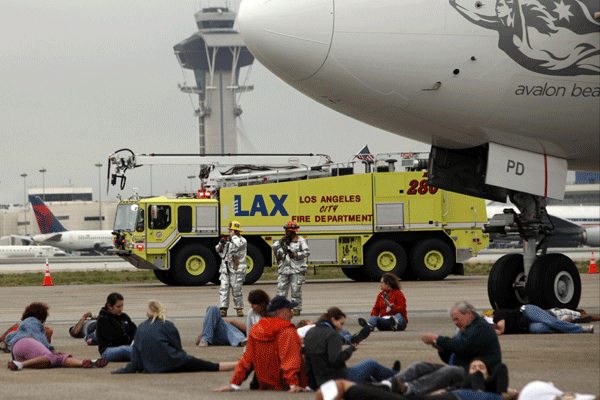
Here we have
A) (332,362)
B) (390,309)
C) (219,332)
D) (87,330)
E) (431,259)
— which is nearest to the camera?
(332,362)

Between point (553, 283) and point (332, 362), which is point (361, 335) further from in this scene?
point (553, 283)

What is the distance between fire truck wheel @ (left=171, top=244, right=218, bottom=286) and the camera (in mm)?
25531

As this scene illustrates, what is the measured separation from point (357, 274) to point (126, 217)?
7.73m

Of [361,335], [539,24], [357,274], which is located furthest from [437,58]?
[357,274]

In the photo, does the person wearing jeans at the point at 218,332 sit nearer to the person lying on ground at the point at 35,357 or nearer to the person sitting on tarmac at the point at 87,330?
the person sitting on tarmac at the point at 87,330

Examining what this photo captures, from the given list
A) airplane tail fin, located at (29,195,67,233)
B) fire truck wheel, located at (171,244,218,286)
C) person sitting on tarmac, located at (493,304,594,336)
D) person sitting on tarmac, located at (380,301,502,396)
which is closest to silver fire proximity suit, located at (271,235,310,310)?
person sitting on tarmac, located at (493,304,594,336)

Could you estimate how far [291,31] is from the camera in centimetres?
958

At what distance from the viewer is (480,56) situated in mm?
9945

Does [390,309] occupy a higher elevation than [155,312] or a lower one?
lower

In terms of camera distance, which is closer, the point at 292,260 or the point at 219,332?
the point at 219,332

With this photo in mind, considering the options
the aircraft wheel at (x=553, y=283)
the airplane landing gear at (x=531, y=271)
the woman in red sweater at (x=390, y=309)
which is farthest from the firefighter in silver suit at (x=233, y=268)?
the aircraft wheel at (x=553, y=283)

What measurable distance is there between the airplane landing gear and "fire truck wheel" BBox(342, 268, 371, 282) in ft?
47.9

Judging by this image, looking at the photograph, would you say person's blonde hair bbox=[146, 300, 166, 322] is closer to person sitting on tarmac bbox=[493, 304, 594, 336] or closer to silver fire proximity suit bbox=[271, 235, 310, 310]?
person sitting on tarmac bbox=[493, 304, 594, 336]

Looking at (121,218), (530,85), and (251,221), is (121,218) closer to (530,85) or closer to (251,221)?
(251,221)
